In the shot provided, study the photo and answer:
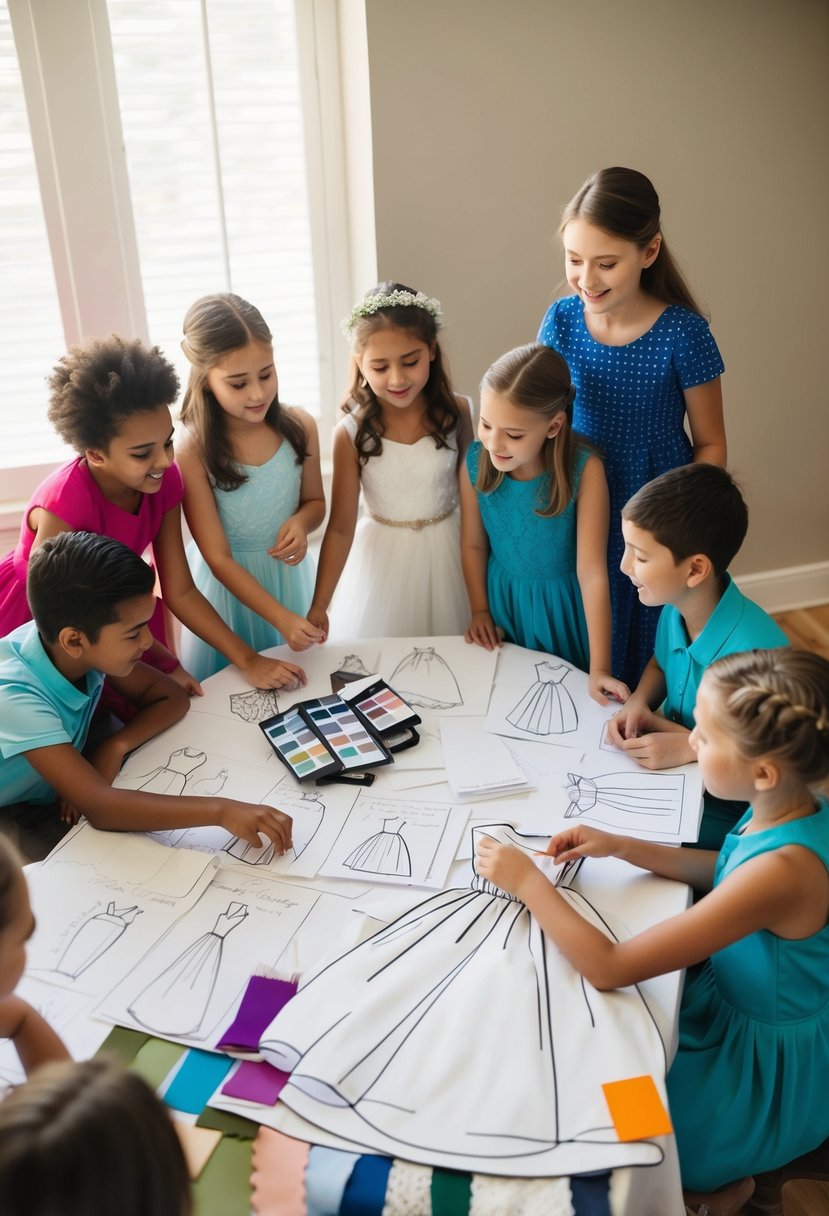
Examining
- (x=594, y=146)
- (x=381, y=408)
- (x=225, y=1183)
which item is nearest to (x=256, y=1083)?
(x=225, y=1183)

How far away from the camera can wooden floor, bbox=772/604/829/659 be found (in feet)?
10.2

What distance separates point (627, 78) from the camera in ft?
7.97

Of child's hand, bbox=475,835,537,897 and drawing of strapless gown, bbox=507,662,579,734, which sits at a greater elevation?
child's hand, bbox=475,835,537,897

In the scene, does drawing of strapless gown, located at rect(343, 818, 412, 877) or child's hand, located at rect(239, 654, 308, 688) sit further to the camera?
child's hand, located at rect(239, 654, 308, 688)

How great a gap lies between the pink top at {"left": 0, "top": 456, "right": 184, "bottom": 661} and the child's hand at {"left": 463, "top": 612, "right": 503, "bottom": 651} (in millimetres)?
649

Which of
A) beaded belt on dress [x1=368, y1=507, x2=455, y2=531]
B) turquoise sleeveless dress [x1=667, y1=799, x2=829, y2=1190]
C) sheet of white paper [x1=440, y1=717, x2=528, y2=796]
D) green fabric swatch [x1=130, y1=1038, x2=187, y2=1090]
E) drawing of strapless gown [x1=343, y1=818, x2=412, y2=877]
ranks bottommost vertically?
turquoise sleeveless dress [x1=667, y1=799, x2=829, y2=1190]

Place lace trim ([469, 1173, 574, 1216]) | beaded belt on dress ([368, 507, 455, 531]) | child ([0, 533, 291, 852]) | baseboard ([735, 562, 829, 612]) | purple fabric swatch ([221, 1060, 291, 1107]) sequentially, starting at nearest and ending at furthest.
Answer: lace trim ([469, 1173, 574, 1216]) → purple fabric swatch ([221, 1060, 291, 1107]) → child ([0, 533, 291, 852]) → beaded belt on dress ([368, 507, 455, 531]) → baseboard ([735, 562, 829, 612])

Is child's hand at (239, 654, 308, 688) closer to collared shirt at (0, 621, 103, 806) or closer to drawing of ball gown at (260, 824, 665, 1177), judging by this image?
Result: collared shirt at (0, 621, 103, 806)

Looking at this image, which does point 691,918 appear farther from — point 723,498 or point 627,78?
point 627,78

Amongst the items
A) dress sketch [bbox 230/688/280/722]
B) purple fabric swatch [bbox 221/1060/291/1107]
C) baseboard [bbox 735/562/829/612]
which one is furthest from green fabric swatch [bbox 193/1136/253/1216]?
baseboard [bbox 735/562/829/612]

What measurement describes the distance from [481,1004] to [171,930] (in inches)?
16.2

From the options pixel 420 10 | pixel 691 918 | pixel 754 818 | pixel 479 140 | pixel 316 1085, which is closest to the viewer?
pixel 316 1085

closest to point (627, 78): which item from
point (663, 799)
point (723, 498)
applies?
point (723, 498)

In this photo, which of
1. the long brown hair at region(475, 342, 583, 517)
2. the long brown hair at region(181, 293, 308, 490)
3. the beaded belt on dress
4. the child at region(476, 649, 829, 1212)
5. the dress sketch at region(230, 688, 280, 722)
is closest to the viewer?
the child at region(476, 649, 829, 1212)
